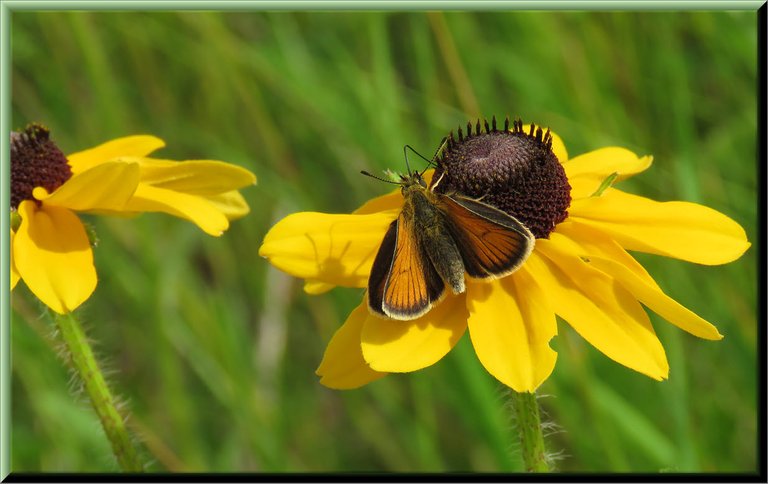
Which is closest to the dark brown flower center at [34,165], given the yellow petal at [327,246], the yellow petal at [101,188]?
the yellow petal at [101,188]

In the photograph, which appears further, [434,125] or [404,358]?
[434,125]

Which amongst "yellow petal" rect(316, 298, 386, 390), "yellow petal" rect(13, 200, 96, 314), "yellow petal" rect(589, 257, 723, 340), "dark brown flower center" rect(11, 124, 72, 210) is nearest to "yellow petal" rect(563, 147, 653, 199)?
"yellow petal" rect(589, 257, 723, 340)

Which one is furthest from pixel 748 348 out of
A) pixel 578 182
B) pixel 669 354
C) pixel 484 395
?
pixel 578 182

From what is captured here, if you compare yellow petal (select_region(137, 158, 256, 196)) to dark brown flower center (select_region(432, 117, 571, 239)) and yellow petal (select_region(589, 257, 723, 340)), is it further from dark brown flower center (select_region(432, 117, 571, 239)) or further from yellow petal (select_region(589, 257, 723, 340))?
yellow petal (select_region(589, 257, 723, 340))

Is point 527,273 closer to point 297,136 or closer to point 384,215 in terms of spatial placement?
point 384,215

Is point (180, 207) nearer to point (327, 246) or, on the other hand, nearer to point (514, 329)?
point (327, 246)

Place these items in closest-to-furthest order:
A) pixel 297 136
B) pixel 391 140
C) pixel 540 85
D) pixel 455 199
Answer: pixel 455 199, pixel 391 140, pixel 540 85, pixel 297 136

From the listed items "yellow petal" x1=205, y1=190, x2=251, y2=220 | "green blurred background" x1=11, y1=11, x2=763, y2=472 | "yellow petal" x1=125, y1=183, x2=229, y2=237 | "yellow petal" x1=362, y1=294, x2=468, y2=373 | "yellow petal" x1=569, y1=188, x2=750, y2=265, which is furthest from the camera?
"green blurred background" x1=11, y1=11, x2=763, y2=472
